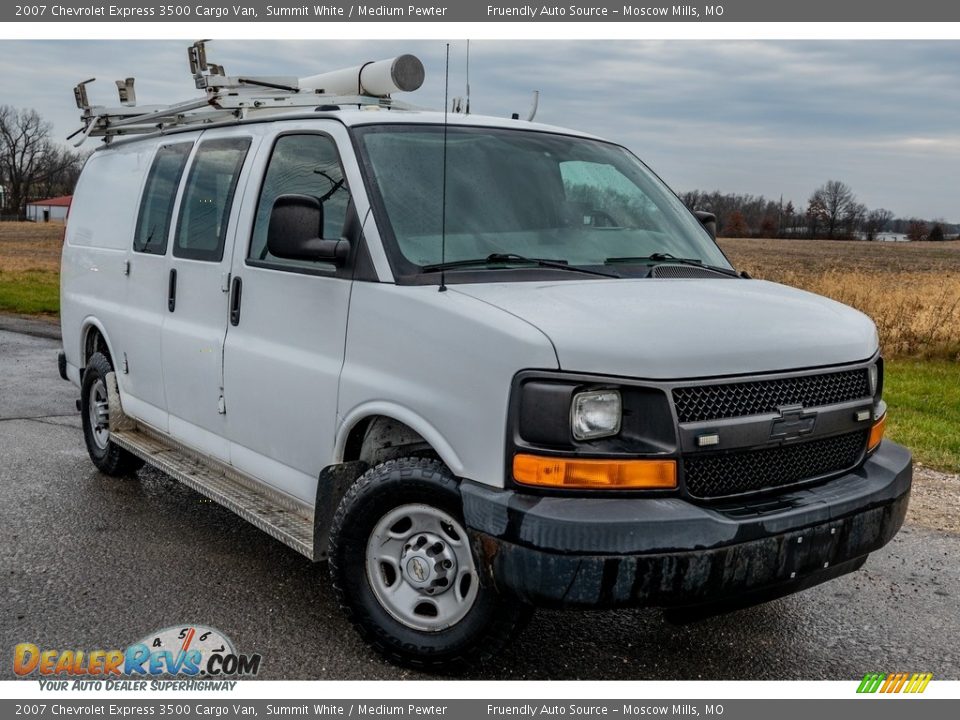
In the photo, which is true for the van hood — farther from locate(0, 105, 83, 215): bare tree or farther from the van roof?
locate(0, 105, 83, 215): bare tree

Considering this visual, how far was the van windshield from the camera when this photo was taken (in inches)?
160

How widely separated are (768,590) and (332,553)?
1.61m

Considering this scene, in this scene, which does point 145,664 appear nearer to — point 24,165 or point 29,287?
point 29,287

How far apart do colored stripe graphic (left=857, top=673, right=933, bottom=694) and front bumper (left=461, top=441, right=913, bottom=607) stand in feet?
2.10

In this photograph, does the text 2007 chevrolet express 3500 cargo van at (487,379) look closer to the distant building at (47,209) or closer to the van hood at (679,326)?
the van hood at (679,326)

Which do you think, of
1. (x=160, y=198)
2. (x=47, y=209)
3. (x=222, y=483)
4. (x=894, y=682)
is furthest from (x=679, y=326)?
(x=47, y=209)

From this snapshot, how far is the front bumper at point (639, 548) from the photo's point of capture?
3176 millimetres

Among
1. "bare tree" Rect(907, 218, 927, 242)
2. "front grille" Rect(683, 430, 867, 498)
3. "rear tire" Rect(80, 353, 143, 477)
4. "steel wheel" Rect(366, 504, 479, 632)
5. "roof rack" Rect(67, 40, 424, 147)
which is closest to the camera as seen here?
"front grille" Rect(683, 430, 867, 498)

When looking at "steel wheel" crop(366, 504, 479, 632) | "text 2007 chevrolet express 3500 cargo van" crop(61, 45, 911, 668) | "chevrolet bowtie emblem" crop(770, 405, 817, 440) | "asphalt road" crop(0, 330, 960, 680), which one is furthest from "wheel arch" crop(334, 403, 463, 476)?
"chevrolet bowtie emblem" crop(770, 405, 817, 440)

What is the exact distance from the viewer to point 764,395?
11.5 feet

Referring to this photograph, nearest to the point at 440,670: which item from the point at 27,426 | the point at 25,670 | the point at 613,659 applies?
the point at 613,659

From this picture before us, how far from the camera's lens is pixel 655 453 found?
327cm

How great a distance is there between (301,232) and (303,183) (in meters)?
0.64

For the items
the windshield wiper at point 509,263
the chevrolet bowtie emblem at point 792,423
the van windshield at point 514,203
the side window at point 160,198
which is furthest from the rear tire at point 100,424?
the chevrolet bowtie emblem at point 792,423
